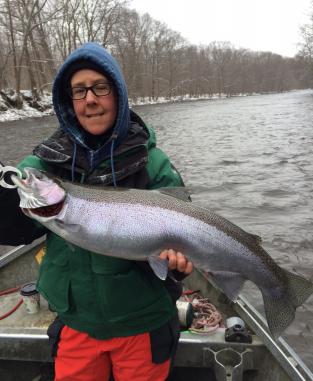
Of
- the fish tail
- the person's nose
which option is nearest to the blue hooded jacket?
the person's nose

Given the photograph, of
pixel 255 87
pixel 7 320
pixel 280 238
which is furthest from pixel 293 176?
pixel 255 87

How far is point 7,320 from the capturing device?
12.0 ft

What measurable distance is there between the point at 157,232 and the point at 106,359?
85 centimetres

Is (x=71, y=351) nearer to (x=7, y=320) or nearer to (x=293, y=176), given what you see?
(x=7, y=320)

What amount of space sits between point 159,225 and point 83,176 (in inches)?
22.6

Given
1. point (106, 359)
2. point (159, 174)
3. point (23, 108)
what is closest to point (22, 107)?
point (23, 108)

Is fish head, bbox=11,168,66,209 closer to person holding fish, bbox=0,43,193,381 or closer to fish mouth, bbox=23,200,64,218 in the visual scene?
fish mouth, bbox=23,200,64,218

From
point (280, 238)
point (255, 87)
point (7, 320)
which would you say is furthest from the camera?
point (255, 87)

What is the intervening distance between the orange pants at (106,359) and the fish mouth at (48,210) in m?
0.78

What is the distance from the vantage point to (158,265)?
2127mm

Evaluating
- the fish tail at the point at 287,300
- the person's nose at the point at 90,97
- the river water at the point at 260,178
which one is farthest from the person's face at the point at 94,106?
the river water at the point at 260,178

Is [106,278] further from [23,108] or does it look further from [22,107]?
[22,107]

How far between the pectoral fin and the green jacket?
201mm

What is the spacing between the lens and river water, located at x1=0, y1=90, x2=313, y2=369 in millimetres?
6176
